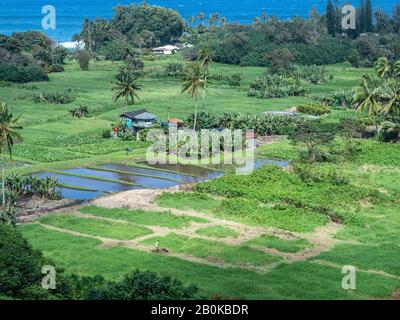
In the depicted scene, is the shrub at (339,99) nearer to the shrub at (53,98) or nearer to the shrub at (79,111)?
the shrub at (79,111)

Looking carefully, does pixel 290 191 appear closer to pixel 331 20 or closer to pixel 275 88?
pixel 275 88

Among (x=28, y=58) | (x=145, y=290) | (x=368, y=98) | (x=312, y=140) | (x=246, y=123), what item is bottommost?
(x=145, y=290)

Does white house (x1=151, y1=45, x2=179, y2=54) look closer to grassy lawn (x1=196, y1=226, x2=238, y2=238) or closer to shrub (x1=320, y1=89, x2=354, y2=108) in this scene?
shrub (x1=320, y1=89, x2=354, y2=108)

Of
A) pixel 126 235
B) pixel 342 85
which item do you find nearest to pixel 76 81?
pixel 342 85

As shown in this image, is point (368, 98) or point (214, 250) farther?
point (368, 98)

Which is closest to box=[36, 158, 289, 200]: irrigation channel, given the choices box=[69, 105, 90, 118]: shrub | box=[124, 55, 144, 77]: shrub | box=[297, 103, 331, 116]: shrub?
box=[69, 105, 90, 118]: shrub

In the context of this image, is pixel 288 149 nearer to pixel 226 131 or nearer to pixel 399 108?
pixel 226 131

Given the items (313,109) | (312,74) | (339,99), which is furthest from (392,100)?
(312,74)
